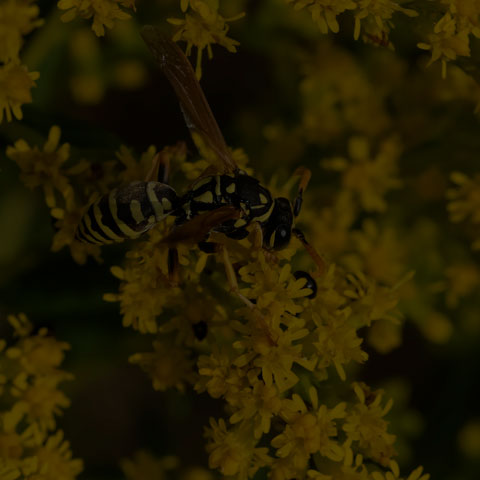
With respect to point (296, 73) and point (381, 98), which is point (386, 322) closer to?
point (381, 98)

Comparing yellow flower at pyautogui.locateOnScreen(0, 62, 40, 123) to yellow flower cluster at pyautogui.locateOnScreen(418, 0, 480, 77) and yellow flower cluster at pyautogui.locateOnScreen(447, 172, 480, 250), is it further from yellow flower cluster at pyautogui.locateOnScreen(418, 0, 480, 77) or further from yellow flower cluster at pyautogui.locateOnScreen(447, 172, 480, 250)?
yellow flower cluster at pyautogui.locateOnScreen(447, 172, 480, 250)

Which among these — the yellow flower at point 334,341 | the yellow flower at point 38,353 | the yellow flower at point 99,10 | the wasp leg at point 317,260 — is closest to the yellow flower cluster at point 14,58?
the yellow flower at point 99,10

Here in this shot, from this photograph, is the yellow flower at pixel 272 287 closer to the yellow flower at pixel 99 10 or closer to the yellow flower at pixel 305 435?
the yellow flower at pixel 305 435

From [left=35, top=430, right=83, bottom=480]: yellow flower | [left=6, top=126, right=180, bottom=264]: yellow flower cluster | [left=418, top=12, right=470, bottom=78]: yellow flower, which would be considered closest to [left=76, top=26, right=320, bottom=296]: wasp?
[left=6, top=126, right=180, bottom=264]: yellow flower cluster

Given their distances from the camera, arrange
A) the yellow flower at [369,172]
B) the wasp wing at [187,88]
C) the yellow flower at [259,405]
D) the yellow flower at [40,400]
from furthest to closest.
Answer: the yellow flower at [369,172] → the yellow flower at [40,400] → the wasp wing at [187,88] → the yellow flower at [259,405]

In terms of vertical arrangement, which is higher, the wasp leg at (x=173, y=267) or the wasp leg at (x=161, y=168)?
the wasp leg at (x=161, y=168)

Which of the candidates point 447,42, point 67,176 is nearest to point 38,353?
point 67,176
